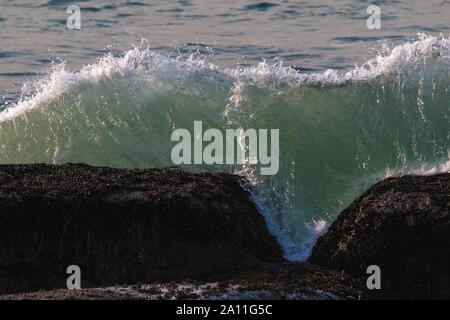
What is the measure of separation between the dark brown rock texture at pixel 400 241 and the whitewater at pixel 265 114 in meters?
1.88

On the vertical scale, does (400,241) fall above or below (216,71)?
below

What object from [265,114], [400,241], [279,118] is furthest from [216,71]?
[400,241]

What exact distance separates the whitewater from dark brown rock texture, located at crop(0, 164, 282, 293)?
200 centimetres

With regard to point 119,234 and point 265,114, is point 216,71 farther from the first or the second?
point 119,234

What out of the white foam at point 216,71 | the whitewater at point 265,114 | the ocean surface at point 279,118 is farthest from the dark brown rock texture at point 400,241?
the white foam at point 216,71

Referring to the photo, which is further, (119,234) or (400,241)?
(119,234)

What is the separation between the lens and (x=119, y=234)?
6.06 metres

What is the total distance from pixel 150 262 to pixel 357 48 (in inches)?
324

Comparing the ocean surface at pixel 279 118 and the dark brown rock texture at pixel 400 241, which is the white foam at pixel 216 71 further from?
the dark brown rock texture at pixel 400 241

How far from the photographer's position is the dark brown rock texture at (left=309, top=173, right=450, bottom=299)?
18.6 feet

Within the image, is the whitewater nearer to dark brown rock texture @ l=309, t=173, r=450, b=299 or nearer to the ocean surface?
the ocean surface

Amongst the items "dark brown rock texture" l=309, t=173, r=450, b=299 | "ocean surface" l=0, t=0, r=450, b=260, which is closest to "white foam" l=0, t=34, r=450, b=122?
"ocean surface" l=0, t=0, r=450, b=260

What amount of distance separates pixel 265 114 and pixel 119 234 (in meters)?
3.66
